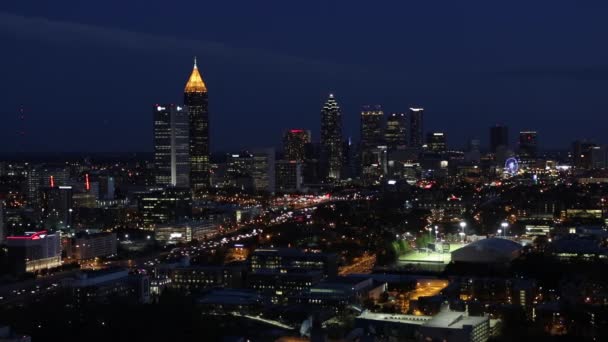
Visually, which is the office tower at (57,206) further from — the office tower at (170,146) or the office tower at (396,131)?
the office tower at (396,131)

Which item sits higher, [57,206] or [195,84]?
[195,84]

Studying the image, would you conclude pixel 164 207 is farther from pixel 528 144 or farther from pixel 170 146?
pixel 528 144

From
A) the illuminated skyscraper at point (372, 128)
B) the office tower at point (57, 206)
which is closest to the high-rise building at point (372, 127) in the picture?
the illuminated skyscraper at point (372, 128)

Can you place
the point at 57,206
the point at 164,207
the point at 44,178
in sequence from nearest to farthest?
the point at 57,206, the point at 164,207, the point at 44,178

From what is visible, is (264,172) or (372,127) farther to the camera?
(372,127)

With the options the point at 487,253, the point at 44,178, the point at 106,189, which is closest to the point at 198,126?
the point at 106,189

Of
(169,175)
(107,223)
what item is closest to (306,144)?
(169,175)
